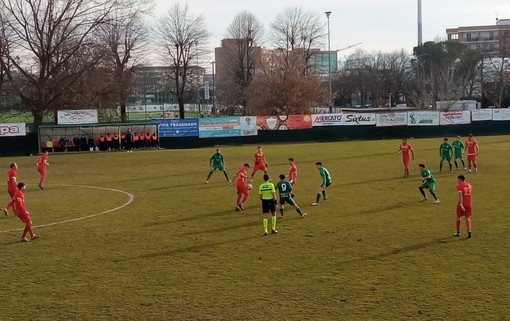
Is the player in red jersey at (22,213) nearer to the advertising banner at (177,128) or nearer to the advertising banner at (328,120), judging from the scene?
the advertising banner at (177,128)

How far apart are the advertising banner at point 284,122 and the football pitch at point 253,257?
94.3 feet

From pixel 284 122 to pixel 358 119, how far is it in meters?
7.84

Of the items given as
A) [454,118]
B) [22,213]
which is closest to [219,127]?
[454,118]

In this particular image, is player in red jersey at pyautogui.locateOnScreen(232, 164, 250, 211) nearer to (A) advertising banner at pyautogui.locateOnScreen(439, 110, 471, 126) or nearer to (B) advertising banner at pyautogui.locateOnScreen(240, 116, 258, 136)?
(B) advertising banner at pyautogui.locateOnScreen(240, 116, 258, 136)

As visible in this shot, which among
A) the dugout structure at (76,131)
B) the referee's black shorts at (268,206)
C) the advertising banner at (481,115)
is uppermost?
the advertising banner at (481,115)

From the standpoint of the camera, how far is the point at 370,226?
16.5 metres

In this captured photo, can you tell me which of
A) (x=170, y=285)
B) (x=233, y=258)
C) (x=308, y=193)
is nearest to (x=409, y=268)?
(x=233, y=258)

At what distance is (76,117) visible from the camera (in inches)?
1946

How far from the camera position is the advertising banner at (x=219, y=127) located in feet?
173

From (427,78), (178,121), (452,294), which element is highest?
(427,78)

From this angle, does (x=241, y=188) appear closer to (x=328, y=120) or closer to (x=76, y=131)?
(x=76, y=131)

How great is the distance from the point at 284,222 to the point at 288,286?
21.0 ft

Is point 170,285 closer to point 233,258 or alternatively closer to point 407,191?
point 233,258

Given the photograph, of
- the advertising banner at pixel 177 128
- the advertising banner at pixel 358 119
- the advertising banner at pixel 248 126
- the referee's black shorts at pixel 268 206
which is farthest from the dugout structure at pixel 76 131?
the referee's black shorts at pixel 268 206
